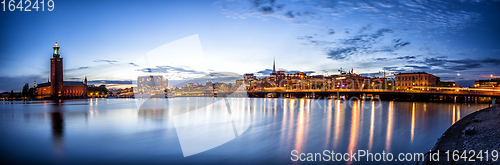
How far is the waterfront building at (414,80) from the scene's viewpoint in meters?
92.2

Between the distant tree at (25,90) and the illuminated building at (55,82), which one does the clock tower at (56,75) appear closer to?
the illuminated building at (55,82)

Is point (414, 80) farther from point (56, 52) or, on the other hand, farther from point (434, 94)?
point (56, 52)

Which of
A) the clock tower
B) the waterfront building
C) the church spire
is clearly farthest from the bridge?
the church spire

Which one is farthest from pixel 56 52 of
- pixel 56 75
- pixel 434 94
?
pixel 434 94

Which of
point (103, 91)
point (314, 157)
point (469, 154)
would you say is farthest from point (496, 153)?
point (103, 91)

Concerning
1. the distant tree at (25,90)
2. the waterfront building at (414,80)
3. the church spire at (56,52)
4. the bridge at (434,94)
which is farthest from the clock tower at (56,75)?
the waterfront building at (414,80)

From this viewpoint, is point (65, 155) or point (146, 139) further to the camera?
point (146, 139)

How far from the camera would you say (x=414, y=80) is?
93.7m

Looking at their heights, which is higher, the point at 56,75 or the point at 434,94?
Answer: the point at 56,75

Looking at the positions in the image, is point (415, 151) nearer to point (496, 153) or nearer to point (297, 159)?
point (496, 153)

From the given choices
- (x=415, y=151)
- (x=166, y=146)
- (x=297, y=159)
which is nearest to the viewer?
(x=297, y=159)

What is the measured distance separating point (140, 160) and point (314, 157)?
22.9 ft

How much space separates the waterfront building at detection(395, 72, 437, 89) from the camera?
92181 millimetres

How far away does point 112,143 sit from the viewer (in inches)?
Result: 576
